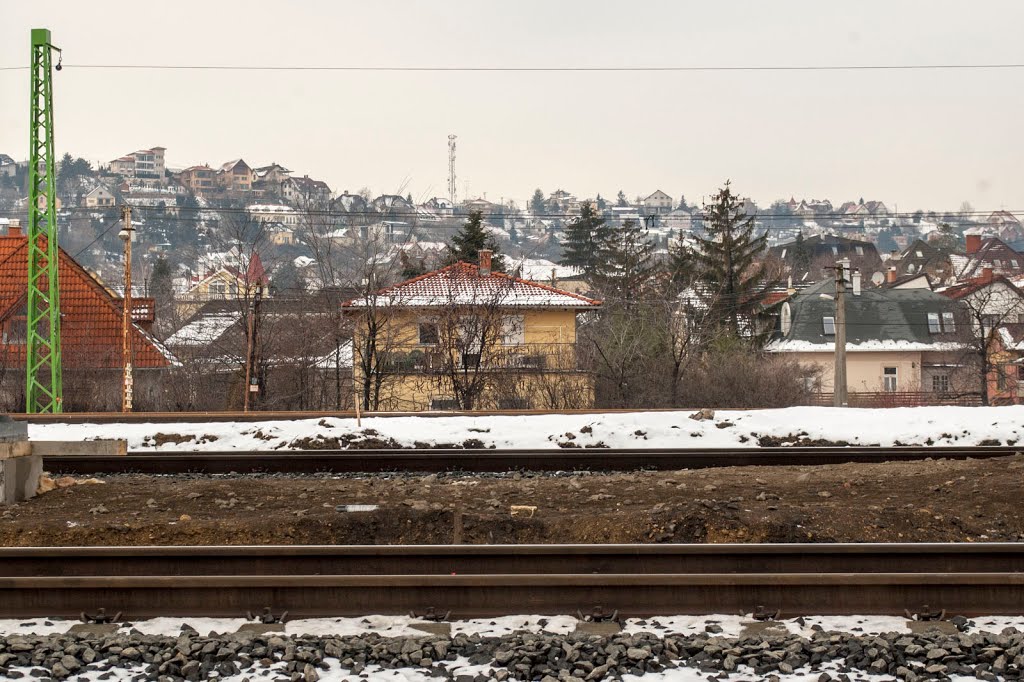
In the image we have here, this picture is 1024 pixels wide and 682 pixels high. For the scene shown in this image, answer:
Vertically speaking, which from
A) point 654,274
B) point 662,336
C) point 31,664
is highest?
point 654,274

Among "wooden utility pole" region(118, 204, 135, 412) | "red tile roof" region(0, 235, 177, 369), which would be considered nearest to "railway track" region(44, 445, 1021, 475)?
"wooden utility pole" region(118, 204, 135, 412)

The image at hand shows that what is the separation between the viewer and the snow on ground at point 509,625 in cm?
669

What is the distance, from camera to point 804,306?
65.6m

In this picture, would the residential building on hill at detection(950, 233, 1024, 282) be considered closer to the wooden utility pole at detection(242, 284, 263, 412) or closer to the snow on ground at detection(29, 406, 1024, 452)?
the wooden utility pole at detection(242, 284, 263, 412)

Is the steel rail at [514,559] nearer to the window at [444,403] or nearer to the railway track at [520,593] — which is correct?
the railway track at [520,593]

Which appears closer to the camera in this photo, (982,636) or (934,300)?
(982,636)

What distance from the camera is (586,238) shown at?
10962 centimetres

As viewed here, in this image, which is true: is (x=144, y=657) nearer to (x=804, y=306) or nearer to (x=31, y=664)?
(x=31, y=664)

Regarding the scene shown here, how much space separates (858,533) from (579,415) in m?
9.13

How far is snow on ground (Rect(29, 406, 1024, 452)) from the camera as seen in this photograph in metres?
16.9

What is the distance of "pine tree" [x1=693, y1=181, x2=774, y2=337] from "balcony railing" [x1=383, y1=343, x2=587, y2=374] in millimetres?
28684

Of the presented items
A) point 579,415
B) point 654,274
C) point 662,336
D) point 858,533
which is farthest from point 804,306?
point 858,533

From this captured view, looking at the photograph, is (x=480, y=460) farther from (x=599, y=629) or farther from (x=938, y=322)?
(x=938, y=322)

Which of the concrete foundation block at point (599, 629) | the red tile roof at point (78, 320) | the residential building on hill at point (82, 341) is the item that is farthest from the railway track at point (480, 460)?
the red tile roof at point (78, 320)
